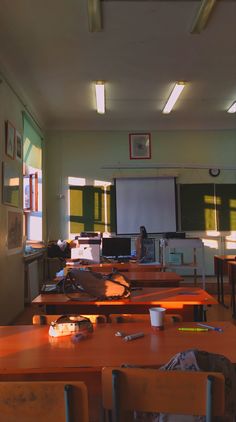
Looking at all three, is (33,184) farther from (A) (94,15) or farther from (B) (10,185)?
(A) (94,15)

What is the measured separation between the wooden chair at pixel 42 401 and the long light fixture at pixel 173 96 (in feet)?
16.8

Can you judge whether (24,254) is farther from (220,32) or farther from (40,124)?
(220,32)

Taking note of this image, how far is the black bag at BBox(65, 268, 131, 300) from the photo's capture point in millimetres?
2709

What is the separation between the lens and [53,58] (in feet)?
15.1

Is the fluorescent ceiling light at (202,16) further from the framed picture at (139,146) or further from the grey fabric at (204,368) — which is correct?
the framed picture at (139,146)

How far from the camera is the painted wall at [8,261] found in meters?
4.53

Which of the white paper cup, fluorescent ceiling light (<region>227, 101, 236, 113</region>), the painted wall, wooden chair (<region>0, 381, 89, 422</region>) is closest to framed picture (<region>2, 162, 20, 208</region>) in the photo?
the painted wall

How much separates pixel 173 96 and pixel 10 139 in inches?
110

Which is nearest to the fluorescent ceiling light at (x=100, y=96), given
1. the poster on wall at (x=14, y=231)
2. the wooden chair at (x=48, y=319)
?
the poster on wall at (x=14, y=231)

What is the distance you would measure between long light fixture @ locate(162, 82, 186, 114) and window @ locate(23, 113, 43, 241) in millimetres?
2483

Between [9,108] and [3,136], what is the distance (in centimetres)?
58

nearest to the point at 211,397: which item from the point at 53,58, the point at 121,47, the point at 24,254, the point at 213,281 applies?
the point at 121,47

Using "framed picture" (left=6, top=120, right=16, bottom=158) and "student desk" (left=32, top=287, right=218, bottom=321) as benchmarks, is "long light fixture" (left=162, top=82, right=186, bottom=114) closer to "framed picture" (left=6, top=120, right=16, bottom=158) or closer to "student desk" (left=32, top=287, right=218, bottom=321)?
"framed picture" (left=6, top=120, right=16, bottom=158)

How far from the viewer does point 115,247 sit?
6039 mm
